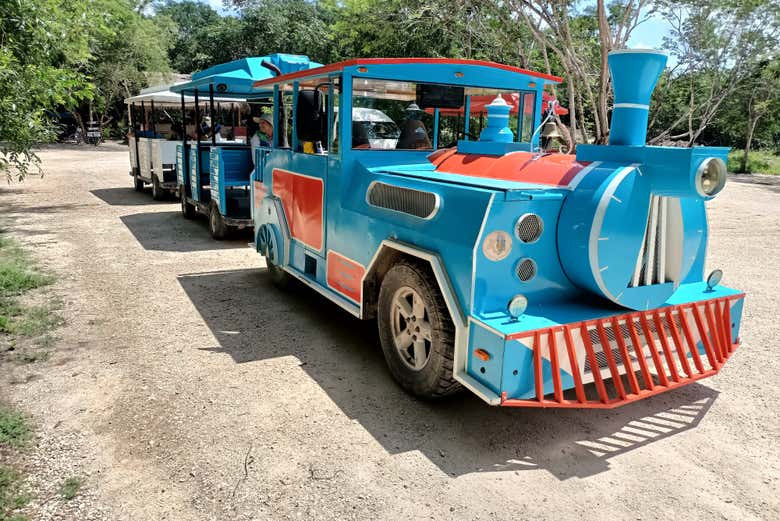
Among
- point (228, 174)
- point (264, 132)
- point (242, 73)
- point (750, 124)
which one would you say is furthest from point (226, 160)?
point (750, 124)

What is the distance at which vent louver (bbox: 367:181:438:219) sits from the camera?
3.62 m

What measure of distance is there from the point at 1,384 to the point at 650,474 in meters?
4.26

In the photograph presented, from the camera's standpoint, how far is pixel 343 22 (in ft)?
66.2

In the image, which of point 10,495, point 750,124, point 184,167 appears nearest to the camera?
point 10,495

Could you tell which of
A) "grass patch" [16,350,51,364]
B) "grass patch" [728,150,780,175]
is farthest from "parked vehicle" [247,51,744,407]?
"grass patch" [728,150,780,175]

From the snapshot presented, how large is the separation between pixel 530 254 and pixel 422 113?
2.18 m

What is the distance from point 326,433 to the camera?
357cm

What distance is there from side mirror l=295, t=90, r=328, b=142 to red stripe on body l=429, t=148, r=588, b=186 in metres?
1.10

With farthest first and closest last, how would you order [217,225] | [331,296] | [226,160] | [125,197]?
[125,197], [217,225], [226,160], [331,296]

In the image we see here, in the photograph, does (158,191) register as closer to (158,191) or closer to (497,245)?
(158,191)

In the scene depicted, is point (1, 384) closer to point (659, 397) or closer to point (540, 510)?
point (540, 510)

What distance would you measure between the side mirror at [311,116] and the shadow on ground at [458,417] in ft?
5.78

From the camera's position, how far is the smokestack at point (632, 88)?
3.41 meters

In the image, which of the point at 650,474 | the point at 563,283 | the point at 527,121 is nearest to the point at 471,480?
the point at 650,474
